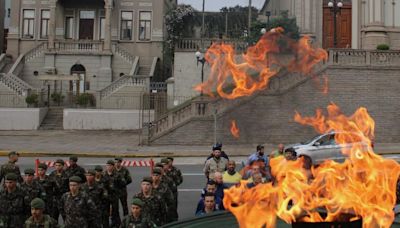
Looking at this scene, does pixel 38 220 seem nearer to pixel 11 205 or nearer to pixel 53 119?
pixel 11 205

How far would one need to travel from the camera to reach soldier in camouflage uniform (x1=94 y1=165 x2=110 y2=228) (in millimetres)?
8977

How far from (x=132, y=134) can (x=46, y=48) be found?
12.1 m

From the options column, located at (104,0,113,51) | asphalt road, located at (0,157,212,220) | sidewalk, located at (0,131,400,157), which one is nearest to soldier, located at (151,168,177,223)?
asphalt road, located at (0,157,212,220)

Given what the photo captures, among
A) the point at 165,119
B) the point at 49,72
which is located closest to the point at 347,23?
the point at 165,119

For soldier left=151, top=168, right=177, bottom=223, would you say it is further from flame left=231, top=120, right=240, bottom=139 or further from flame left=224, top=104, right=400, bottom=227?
flame left=231, top=120, right=240, bottom=139

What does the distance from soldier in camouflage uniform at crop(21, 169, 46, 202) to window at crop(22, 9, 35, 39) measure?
115ft

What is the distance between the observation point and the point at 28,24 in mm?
41250

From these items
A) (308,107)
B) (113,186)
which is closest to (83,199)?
(113,186)

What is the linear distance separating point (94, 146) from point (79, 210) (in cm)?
1913

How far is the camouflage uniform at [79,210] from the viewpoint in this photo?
7.89m

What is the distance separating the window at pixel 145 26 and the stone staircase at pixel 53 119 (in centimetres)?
988

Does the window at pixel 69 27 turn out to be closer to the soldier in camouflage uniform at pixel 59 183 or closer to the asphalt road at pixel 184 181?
the asphalt road at pixel 184 181

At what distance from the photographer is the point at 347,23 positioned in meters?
37.8

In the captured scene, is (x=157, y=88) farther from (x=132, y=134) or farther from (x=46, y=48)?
→ (x=46, y=48)
